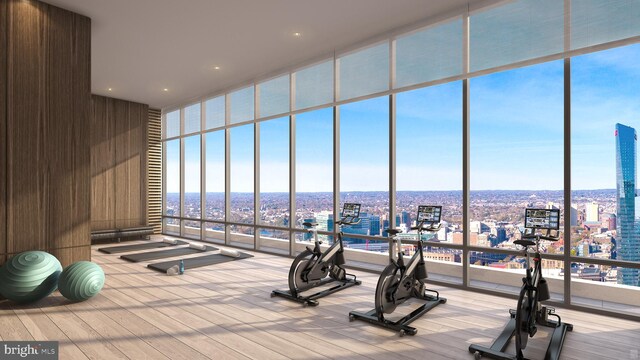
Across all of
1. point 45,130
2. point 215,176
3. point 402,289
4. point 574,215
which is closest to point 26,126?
point 45,130

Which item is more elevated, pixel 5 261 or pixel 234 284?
pixel 5 261

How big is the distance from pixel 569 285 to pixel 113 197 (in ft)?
31.5

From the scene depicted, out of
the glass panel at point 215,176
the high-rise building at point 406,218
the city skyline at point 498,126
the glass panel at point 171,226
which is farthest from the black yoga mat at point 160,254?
the high-rise building at point 406,218

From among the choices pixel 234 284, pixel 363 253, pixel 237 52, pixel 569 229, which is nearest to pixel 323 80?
pixel 237 52

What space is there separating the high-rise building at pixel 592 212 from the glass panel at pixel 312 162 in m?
3.83

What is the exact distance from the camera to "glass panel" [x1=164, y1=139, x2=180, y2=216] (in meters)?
10.1

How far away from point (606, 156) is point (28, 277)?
648 centimetres

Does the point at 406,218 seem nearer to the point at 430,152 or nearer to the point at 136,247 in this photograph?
the point at 430,152

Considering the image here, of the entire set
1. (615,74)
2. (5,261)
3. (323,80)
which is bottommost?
(5,261)

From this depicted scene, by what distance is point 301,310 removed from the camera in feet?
13.5

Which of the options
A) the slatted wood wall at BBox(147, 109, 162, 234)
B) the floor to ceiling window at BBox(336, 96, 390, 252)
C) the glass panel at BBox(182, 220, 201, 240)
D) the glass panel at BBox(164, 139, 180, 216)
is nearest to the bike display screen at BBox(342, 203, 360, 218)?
the floor to ceiling window at BBox(336, 96, 390, 252)

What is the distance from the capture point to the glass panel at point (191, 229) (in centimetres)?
959

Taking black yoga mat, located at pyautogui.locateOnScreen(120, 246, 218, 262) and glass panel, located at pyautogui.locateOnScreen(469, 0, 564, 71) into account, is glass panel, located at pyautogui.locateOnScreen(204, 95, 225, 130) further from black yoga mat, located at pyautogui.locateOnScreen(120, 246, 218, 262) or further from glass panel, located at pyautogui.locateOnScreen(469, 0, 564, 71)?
glass panel, located at pyautogui.locateOnScreen(469, 0, 564, 71)

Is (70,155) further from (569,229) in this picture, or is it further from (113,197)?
(569,229)
